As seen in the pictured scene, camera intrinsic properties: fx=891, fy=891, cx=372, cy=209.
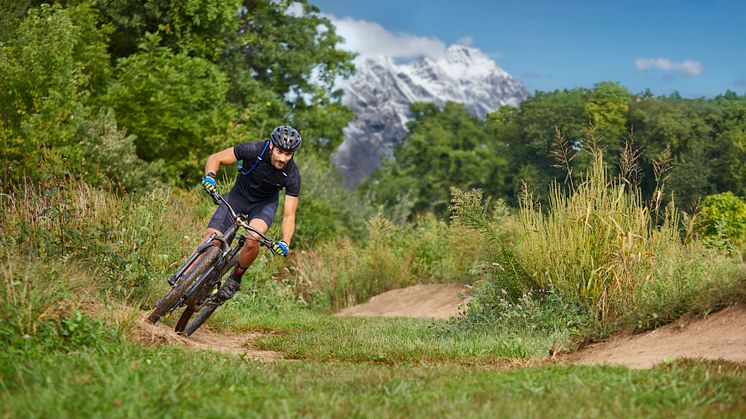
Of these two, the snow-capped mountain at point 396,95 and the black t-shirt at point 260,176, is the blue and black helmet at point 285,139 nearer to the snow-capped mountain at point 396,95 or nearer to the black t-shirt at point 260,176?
the black t-shirt at point 260,176

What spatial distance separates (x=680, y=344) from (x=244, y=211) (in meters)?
4.85

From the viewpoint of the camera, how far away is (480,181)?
52500mm

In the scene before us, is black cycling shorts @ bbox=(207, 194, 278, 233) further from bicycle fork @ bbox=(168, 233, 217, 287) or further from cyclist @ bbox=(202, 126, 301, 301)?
bicycle fork @ bbox=(168, 233, 217, 287)

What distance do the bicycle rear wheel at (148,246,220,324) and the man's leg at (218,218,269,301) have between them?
381 millimetres

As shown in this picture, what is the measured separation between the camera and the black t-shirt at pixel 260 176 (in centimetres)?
987

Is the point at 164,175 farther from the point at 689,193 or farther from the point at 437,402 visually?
the point at 437,402

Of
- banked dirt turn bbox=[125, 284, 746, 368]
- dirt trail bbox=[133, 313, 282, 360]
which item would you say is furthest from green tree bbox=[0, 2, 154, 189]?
banked dirt turn bbox=[125, 284, 746, 368]

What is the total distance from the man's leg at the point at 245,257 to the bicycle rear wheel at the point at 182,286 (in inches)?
15.0

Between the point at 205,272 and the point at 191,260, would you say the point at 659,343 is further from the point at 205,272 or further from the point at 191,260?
the point at 191,260

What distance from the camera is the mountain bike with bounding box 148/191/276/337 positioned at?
921 centimetres

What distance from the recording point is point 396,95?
8544 cm

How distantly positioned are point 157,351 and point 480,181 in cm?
4582

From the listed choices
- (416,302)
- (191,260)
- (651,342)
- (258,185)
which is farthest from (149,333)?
(416,302)

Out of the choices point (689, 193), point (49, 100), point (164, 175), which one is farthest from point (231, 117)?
point (689, 193)
